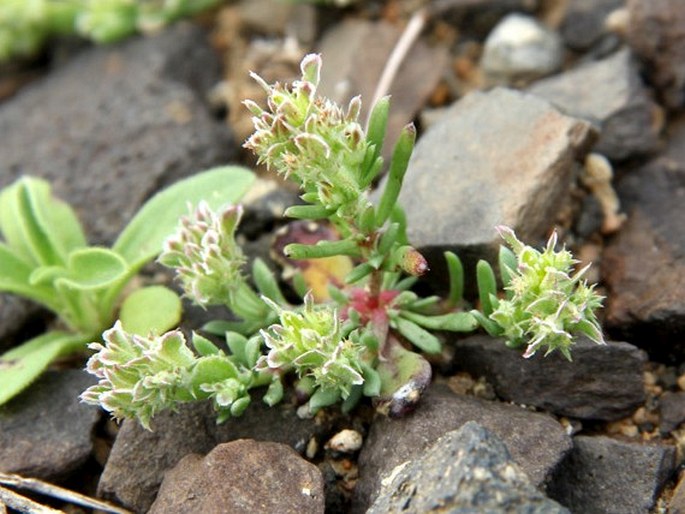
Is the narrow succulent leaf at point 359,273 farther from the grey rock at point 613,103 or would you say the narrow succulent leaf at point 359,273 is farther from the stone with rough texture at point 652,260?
the grey rock at point 613,103

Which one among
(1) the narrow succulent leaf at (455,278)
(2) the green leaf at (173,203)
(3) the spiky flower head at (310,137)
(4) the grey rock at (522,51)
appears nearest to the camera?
(3) the spiky flower head at (310,137)

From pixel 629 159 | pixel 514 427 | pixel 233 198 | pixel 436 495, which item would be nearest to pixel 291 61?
pixel 233 198

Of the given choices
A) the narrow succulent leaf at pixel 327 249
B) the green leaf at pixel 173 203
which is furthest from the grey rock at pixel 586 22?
the narrow succulent leaf at pixel 327 249

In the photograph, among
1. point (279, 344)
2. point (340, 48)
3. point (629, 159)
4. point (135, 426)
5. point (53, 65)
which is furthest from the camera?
point (53, 65)

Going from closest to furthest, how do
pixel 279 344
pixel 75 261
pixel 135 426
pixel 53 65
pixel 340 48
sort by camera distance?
pixel 279 344 → pixel 135 426 → pixel 75 261 → pixel 340 48 → pixel 53 65

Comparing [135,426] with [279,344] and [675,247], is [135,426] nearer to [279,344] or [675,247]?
[279,344]

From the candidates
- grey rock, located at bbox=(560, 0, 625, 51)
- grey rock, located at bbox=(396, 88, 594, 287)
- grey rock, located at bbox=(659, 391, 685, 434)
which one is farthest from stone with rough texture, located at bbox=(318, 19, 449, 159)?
grey rock, located at bbox=(659, 391, 685, 434)

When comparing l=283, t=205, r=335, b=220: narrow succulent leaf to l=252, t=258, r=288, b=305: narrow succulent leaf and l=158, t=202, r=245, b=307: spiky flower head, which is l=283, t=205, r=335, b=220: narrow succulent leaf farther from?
l=252, t=258, r=288, b=305: narrow succulent leaf
